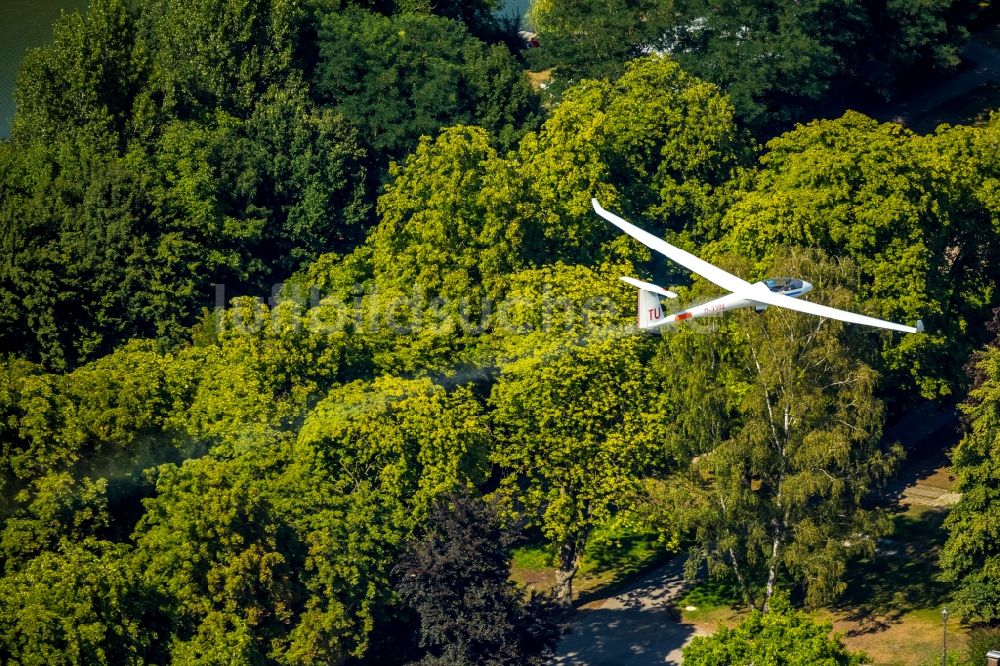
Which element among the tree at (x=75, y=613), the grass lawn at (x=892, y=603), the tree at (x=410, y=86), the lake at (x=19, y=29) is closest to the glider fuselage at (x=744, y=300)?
the grass lawn at (x=892, y=603)

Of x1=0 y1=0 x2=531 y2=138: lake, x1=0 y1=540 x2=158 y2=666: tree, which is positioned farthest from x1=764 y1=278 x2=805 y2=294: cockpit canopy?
x1=0 y1=0 x2=531 y2=138: lake

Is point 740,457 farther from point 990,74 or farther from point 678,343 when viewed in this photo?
point 990,74

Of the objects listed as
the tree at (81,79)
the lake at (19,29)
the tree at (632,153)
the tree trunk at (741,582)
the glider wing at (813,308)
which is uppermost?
the lake at (19,29)

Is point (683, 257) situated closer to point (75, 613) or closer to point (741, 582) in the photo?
point (741, 582)

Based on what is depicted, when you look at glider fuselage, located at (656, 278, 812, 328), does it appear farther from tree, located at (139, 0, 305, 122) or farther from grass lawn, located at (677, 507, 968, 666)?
tree, located at (139, 0, 305, 122)

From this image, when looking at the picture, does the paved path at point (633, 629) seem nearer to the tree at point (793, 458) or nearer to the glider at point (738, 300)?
the tree at point (793, 458)

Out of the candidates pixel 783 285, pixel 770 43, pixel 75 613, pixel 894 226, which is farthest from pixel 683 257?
pixel 75 613
